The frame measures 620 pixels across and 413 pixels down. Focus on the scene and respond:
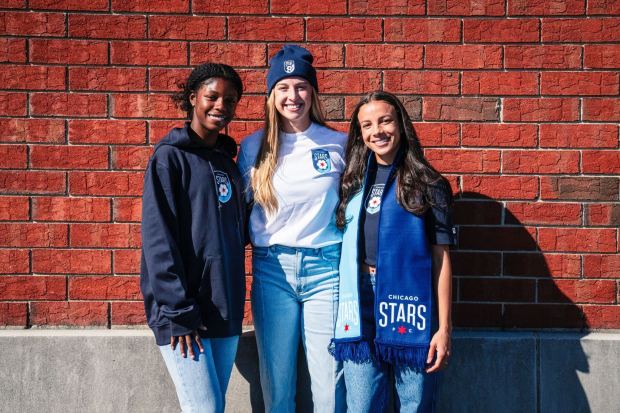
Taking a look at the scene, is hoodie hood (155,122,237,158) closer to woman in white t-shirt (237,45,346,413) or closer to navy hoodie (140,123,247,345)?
navy hoodie (140,123,247,345)

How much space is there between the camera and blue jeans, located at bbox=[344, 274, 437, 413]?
2.58 meters

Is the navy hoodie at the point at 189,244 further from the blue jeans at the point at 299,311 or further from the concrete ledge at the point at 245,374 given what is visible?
the concrete ledge at the point at 245,374

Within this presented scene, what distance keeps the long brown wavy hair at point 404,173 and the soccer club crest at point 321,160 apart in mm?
88

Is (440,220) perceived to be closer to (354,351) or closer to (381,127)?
(381,127)

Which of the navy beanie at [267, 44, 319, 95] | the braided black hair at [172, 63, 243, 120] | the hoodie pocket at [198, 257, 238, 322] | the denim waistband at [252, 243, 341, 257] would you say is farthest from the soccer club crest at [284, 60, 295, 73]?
the hoodie pocket at [198, 257, 238, 322]

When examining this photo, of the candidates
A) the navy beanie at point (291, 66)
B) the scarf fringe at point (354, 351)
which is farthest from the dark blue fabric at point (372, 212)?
the navy beanie at point (291, 66)

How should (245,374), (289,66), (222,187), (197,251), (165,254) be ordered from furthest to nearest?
1. (245,374)
2. (289,66)
3. (222,187)
4. (197,251)
5. (165,254)

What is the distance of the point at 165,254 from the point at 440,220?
44.7 inches

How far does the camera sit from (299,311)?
2.83 metres

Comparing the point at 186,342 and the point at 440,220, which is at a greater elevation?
the point at 440,220

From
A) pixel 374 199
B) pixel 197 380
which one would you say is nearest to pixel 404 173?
pixel 374 199

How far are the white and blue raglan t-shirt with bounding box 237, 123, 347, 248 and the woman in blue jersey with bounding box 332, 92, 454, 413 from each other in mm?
138

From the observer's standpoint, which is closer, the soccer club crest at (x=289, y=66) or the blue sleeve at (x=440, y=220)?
the blue sleeve at (x=440, y=220)

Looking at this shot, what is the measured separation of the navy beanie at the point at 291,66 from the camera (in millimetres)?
2848
